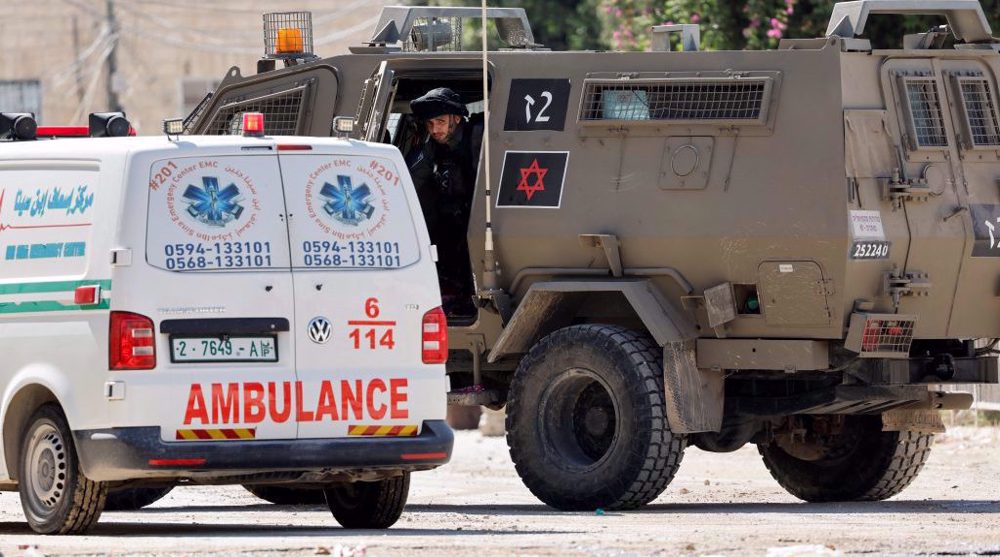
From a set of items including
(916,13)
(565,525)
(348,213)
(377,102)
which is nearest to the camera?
(348,213)

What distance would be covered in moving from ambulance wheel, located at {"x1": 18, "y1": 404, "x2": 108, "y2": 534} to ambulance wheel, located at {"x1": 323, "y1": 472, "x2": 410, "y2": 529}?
141 cm

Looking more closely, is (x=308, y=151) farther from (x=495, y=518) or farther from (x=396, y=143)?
(x=396, y=143)

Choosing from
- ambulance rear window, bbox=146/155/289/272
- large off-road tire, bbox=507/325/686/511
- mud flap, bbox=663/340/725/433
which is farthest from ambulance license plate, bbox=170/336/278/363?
mud flap, bbox=663/340/725/433

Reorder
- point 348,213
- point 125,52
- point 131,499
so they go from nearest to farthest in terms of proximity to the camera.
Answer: point 348,213 < point 131,499 < point 125,52

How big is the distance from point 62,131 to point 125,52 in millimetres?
24250

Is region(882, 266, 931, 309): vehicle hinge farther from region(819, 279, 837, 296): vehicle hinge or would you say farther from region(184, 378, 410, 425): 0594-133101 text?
region(184, 378, 410, 425): 0594-133101 text

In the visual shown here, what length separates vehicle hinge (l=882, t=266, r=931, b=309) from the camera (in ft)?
41.2

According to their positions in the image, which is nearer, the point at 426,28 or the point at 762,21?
the point at 426,28

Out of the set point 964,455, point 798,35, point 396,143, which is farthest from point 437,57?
point 798,35

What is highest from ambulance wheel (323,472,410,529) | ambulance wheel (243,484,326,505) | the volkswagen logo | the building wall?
the volkswagen logo

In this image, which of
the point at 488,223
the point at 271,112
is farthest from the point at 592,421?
the point at 271,112

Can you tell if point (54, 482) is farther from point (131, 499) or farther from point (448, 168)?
point (448, 168)

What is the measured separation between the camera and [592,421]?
43.0 feet

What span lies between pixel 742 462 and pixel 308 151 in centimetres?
874
